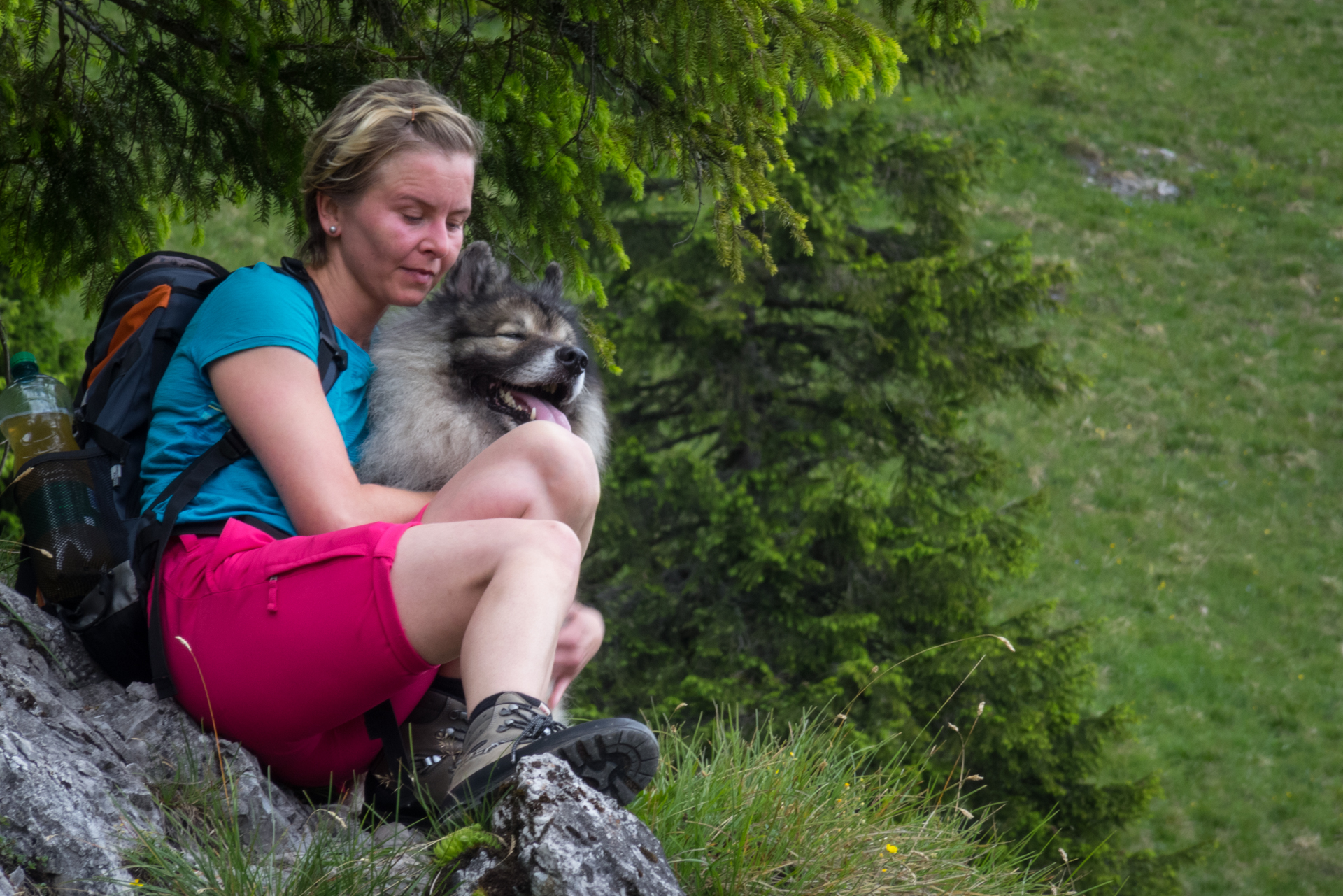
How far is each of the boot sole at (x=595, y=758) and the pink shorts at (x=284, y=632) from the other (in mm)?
350

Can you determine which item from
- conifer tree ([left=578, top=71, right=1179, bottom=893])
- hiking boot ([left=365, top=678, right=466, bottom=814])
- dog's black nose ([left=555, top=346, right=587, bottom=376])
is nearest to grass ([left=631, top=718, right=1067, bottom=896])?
hiking boot ([left=365, top=678, right=466, bottom=814])

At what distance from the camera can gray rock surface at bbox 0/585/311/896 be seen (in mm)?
1922

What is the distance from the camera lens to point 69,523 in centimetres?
236

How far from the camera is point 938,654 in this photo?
7965 millimetres

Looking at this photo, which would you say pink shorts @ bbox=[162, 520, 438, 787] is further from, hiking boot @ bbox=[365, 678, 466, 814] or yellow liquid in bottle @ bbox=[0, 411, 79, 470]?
yellow liquid in bottle @ bbox=[0, 411, 79, 470]

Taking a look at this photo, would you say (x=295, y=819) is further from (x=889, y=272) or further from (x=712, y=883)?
(x=889, y=272)

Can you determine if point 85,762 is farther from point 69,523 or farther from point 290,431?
point 290,431

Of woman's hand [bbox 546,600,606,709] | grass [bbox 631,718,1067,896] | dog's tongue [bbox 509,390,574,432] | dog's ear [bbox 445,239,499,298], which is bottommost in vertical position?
grass [bbox 631,718,1067,896]

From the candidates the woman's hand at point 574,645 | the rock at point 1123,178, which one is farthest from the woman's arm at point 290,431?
the rock at point 1123,178

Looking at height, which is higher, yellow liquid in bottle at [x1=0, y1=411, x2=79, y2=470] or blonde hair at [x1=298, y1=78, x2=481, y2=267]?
blonde hair at [x1=298, y1=78, x2=481, y2=267]

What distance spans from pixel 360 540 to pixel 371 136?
107 centimetres

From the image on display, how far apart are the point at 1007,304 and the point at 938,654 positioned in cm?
283

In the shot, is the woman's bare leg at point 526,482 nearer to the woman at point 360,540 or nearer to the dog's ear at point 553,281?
the woman at point 360,540

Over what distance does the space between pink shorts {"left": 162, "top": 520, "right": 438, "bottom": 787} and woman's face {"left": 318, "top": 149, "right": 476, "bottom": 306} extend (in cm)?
77
